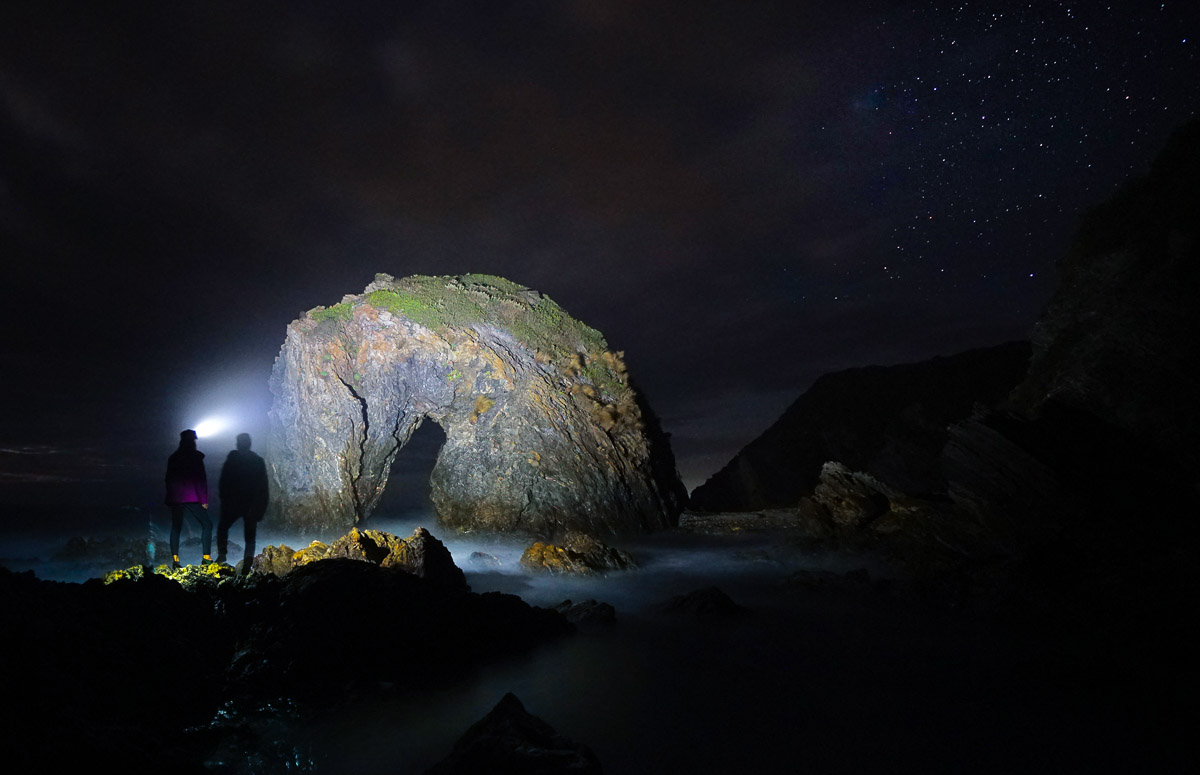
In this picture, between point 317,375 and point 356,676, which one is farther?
point 317,375

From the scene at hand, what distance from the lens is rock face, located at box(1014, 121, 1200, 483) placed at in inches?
354

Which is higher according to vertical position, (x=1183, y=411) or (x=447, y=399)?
(x=447, y=399)

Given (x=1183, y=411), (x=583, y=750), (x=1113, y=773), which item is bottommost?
(x=1113, y=773)

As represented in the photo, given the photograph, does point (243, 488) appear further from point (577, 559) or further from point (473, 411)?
point (473, 411)

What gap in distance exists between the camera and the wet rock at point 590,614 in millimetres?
6527

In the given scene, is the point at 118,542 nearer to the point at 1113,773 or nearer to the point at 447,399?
the point at 447,399

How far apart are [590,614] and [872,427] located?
3035cm

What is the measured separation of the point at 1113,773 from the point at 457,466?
17331mm

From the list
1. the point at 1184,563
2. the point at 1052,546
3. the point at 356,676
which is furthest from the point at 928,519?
the point at 356,676

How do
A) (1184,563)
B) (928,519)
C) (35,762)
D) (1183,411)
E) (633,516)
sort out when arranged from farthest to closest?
(633,516) < (928,519) < (1183,411) < (1184,563) < (35,762)

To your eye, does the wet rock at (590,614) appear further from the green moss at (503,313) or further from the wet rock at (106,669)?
the green moss at (503,313)

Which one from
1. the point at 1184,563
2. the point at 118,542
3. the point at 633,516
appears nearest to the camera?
the point at 1184,563

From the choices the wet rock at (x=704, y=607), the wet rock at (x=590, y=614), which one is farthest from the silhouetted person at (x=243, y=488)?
the wet rock at (x=704, y=607)

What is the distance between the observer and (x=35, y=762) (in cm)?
208
